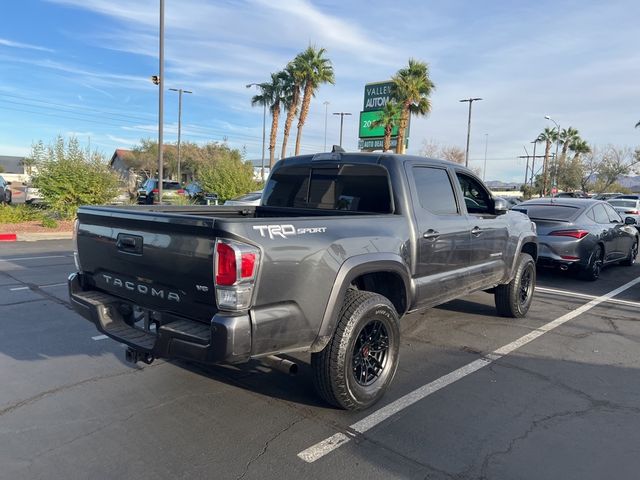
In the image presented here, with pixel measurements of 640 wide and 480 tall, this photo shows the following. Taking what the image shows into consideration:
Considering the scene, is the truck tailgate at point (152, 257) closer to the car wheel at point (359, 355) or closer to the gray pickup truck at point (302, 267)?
the gray pickup truck at point (302, 267)

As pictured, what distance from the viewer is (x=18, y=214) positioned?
16.6 metres

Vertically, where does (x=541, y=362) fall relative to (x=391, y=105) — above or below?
below

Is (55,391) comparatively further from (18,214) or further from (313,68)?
(313,68)

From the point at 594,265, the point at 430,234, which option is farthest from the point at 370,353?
the point at 594,265

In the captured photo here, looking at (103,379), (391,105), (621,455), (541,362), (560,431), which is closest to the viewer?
(621,455)

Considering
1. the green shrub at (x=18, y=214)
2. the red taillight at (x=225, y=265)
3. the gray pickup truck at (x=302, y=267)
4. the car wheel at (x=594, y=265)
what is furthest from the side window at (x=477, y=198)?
the green shrub at (x=18, y=214)

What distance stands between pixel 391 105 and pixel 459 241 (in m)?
24.0

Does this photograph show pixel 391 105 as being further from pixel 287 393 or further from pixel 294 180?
pixel 287 393

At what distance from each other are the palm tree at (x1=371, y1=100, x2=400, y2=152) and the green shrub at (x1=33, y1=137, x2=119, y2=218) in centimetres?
1541

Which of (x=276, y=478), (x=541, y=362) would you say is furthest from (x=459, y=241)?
(x=276, y=478)

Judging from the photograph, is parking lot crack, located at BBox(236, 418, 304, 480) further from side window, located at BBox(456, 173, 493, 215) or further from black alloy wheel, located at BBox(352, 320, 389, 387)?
side window, located at BBox(456, 173, 493, 215)

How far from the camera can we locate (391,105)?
90.5 ft

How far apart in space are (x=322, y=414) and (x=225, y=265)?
5.04 feet

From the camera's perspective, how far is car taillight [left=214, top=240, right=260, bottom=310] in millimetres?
2875
